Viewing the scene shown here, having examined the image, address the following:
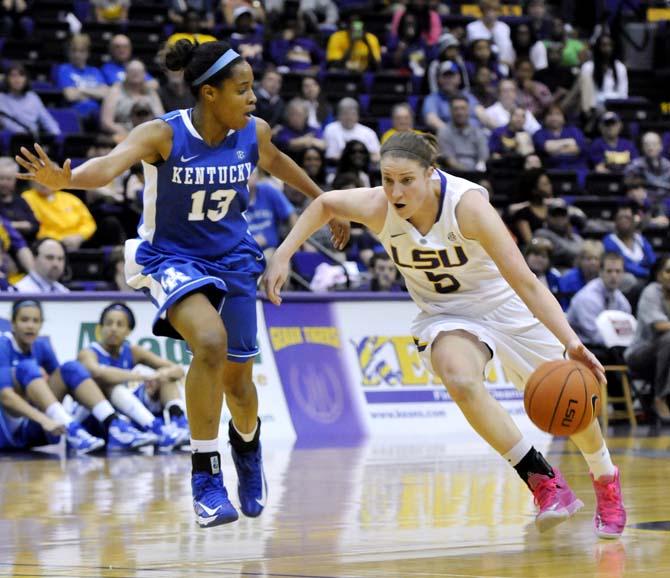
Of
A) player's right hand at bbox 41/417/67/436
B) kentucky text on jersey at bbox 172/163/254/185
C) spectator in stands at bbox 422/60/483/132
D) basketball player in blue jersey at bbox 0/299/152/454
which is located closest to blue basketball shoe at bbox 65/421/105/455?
basketball player in blue jersey at bbox 0/299/152/454

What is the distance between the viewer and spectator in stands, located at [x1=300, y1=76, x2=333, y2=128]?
14.9 metres

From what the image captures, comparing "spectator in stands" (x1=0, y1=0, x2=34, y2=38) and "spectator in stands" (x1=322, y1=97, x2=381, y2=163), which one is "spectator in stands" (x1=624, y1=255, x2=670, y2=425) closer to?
"spectator in stands" (x1=322, y1=97, x2=381, y2=163)

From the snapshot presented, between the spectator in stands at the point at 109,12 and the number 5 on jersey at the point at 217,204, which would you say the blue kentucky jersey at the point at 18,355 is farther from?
the spectator in stands at the point at 109,12

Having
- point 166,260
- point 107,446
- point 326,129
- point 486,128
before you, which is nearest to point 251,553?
point 166,260

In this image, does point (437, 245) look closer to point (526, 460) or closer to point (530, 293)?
point (530, 293)

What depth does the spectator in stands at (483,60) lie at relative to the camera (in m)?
16.9

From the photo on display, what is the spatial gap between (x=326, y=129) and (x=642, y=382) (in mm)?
4147

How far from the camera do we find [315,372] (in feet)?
36.1

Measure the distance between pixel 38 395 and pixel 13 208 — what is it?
2.62m

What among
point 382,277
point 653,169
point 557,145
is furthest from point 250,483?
point 653,169

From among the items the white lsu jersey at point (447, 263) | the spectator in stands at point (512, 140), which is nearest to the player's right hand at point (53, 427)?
the white lsu jersey at point (447, 263)

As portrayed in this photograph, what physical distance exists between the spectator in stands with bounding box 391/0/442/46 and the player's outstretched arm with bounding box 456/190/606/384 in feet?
40.0

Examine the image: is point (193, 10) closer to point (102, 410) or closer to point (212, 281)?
point (102, 410)

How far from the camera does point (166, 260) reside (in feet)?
18.0
